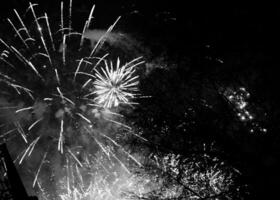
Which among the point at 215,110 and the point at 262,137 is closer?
the point at 262,137

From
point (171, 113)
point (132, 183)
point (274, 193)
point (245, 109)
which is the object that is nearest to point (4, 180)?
point (274, 193)

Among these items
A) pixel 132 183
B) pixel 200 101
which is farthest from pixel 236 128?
pixel 132 183

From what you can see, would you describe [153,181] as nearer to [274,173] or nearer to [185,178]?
[185,178]

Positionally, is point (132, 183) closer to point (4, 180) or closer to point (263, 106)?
point (263, 106)

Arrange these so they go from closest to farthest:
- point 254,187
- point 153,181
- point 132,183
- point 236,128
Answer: point 254,187 < point 236,128 < point 153,181 < point 132,183

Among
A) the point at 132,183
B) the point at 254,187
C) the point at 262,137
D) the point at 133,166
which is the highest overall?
the point at 262,137

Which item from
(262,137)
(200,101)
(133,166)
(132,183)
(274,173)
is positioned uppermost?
(200,101)

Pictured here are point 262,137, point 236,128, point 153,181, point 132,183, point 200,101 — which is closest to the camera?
point 262,137

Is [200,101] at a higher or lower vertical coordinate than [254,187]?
higher

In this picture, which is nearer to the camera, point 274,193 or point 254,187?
point 274,193
